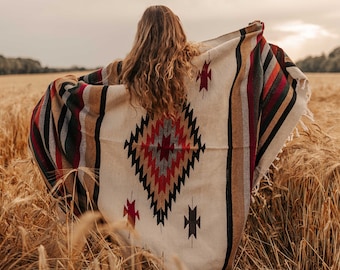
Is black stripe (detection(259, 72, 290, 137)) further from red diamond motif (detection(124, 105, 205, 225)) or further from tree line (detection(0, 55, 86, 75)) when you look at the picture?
tree line (detection(0, 55, 86, 75))

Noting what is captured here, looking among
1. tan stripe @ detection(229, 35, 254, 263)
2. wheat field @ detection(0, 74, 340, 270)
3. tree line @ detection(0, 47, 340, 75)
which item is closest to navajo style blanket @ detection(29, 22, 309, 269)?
tan stripe @ detection(229, 35, 254, 263)

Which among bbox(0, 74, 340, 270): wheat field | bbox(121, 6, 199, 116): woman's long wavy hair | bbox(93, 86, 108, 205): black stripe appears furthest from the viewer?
bbox(93, 86, 108, 205): black stripe

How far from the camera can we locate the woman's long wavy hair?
2385 mm

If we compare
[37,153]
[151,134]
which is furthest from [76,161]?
[151,134]

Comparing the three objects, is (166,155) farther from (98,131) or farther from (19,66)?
(19,66)

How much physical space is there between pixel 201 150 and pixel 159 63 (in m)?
0.42

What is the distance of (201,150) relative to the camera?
95.5 inches

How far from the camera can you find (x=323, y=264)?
222 centimetres

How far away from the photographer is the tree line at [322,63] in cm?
4172

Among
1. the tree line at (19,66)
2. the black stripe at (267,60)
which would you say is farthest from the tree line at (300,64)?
the black stripe at (267,60)

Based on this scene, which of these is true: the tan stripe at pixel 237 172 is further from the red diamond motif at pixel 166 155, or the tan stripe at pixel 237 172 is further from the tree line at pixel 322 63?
the tree line at pixel 322 63

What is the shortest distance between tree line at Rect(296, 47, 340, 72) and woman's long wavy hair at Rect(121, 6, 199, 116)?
4103 cm

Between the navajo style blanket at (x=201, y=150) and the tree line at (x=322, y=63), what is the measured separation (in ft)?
134

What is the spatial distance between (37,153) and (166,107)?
75 cm
